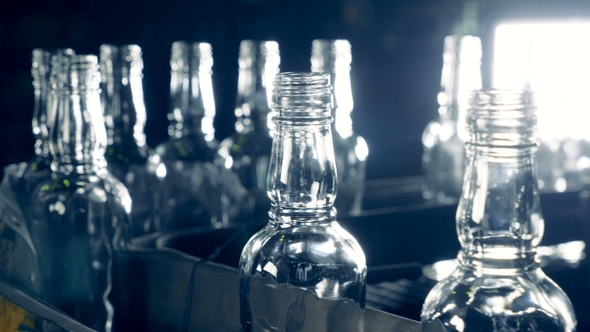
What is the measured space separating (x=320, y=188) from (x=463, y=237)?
3.1 inches

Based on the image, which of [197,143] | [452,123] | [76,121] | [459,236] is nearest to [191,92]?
[197,143]

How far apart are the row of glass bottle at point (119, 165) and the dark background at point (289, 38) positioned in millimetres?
195

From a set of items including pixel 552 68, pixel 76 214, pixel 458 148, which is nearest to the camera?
pixel 76 214

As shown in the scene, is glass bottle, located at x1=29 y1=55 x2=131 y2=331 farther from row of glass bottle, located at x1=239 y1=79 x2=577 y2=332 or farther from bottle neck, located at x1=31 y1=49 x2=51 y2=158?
row of glass bottle, located at x1=239 y1=79 x2=577 y2=332

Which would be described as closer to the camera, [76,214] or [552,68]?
[76,214]

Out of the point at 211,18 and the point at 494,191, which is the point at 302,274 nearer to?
the point at 494,191

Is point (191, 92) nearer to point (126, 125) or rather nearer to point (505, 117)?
point (126, 125)

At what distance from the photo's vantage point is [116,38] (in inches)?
33.0

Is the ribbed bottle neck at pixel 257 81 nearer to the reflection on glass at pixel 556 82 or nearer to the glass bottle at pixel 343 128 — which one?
the glass bottle at pixel 343 128

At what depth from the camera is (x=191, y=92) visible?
26.6 inches

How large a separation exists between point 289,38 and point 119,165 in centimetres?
36

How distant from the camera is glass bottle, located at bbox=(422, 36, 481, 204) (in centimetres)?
77

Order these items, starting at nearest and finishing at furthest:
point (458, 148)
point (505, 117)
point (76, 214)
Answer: point (505, 117) → point (76, 214) → point (458, 148)

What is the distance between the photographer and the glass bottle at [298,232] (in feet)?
1.23
